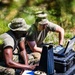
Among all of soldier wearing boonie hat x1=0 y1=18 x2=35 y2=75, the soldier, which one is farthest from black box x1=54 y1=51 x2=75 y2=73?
the soldier

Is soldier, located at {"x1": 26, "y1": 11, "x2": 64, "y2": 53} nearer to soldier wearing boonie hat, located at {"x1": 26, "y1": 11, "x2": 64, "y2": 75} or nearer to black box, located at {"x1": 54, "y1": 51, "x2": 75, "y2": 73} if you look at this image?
soldier wearing boonie hat, located at {"x1": 26, "y1": 11, "x2": 64, "y2": 75}

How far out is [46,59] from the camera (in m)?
3.23

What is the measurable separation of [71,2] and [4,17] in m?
0.24

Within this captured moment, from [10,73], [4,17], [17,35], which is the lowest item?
[10,73]

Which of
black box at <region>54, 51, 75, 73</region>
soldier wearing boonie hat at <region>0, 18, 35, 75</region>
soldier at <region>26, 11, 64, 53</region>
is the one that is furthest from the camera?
soldier at <region>26, 11, 64, 53</region>

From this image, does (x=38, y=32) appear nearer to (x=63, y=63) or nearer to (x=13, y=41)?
(x=13, y=41)

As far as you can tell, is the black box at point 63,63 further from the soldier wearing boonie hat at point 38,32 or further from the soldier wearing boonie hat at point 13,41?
the soldier wearing boonie hat at point 38,32

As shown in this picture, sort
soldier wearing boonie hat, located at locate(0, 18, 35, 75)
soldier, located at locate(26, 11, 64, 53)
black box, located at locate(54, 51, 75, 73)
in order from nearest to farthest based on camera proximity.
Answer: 1. black box, located at locate(54, 51, 75, 73)
2. soldier wearing boonie hat, located at locate(0, 18, 35, 75)
3. soldier, located at locate(26, 11, 64, 53)

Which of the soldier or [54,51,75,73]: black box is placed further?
the soldier

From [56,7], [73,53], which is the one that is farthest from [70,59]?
[56,7]

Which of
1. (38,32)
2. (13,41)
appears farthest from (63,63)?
(38,32)

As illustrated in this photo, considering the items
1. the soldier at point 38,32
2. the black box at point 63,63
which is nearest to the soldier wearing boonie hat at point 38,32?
the soldier at point 38,32

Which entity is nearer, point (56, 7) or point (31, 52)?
point (56, 7)

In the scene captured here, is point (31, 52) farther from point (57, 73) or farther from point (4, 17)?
point (4, 17)
